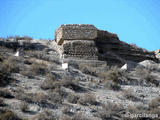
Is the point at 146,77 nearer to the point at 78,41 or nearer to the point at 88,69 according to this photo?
the point at 88,69

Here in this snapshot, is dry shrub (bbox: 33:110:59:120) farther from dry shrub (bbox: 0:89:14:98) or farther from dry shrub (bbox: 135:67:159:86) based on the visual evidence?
dry shrub (bbox: 135:67:159:86)

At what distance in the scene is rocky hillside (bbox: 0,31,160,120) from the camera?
45.3 ft

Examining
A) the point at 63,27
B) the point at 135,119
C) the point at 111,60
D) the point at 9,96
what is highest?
the point at 63,27

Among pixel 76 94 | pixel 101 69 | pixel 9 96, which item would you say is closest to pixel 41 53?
pixel 101 69

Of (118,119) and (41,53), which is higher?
(41,53)

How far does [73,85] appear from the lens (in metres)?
17.0

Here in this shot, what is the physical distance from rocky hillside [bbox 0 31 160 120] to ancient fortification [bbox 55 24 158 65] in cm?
9

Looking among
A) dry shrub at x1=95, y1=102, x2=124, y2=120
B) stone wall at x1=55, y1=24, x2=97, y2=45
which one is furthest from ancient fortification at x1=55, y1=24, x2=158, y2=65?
dry shrub at x1=95, y1=102, x2=124, y2=120

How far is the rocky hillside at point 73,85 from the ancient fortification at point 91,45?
0.09m

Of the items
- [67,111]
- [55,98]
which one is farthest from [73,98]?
[67,111]

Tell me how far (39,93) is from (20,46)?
30.1ft

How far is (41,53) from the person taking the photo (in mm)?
21938

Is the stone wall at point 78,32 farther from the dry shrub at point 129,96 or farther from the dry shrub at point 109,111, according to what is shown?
the dry shrub at point 109,111

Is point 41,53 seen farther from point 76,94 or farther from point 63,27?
point 76,94
